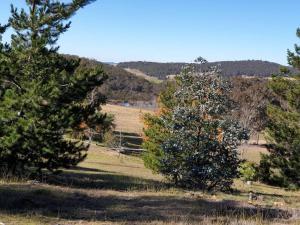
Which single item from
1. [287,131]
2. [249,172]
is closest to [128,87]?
[249,172]

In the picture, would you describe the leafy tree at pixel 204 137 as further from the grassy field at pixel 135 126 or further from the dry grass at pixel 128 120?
the dry grass at pixel 128 120

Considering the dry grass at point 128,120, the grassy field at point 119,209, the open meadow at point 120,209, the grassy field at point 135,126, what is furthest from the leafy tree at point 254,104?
the grassy field at point 119,209

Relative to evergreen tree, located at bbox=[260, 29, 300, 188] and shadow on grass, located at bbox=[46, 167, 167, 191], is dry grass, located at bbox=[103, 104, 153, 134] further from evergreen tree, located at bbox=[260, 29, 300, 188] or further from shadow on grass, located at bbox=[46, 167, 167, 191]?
shadow on grass, located at bbox=[46, 167, 167, 191]

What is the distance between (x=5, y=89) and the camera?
707 inches

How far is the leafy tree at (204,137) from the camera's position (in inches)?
656

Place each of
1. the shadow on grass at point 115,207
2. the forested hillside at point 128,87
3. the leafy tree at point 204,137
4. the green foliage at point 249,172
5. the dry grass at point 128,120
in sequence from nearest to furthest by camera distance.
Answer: the shadow on grass at point 115,207 → the leafy tree at point 204,137 → the green foliage at point 249,172 → the dry grass at point 128,120 → the forested hillside at point 128,87

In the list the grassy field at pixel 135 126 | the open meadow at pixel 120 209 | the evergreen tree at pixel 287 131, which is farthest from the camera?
the grassy field at pixel 135 126

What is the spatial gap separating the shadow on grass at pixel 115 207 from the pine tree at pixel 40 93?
4474mm

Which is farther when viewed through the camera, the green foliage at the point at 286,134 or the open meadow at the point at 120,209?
the green foliage at the point at 286,134

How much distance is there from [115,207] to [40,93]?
7136 millimetres

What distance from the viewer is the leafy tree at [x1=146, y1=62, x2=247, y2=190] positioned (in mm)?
16672

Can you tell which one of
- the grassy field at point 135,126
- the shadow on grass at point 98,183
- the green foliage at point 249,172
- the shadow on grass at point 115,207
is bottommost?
the grassy field at point 135,126

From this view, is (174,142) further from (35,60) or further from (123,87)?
(123,87)

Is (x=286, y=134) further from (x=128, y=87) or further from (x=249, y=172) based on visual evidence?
(x=128, y=87)
